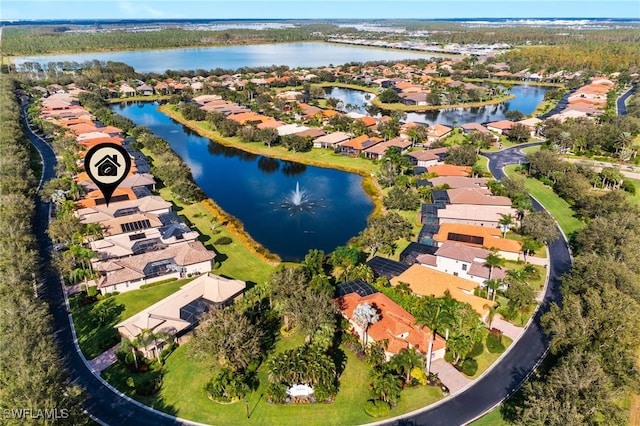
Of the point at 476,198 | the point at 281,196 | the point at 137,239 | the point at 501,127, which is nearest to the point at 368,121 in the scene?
the point at 501,127

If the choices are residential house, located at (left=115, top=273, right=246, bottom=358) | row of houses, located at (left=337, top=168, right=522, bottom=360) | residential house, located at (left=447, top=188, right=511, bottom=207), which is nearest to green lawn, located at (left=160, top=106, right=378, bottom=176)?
residential house, located at (left=447, top=188, right=511, bottom=207)

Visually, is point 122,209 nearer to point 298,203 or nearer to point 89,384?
point 298,203

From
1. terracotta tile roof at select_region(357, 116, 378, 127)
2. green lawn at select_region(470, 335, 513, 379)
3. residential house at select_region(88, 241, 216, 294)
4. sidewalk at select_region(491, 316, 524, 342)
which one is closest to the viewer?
green lawn at select_region(470, 335, 513, 379)

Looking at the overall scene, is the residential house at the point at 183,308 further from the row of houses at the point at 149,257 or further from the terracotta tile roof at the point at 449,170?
the terracotta tile roof at the point at 449,170

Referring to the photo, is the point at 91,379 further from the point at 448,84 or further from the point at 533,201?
the point at 448,84

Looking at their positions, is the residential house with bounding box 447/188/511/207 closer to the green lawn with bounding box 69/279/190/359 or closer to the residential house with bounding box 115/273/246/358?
the residential house with bounding box 115/273/246/358

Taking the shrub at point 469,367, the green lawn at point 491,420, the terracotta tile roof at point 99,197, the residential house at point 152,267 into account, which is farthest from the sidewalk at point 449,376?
the terracotta tile roof at point 99,197
